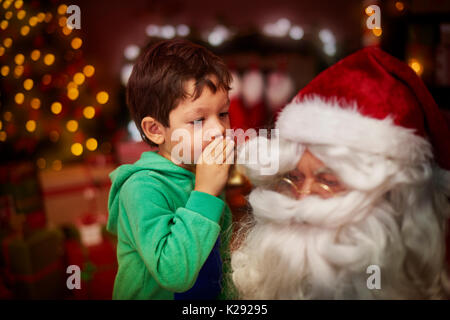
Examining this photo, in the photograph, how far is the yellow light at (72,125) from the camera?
1561 millimetres

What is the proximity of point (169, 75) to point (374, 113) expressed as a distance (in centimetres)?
35

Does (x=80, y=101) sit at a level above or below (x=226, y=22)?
below

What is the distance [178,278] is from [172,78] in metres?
0.34

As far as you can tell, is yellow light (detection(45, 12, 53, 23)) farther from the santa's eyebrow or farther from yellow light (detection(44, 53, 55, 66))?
the santa's eyebrow

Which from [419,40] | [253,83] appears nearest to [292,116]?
[419,40]

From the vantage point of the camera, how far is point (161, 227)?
21.4 inches

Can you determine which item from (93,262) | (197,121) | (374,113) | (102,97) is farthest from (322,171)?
(102,97)

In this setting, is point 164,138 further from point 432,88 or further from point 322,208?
point 432,88

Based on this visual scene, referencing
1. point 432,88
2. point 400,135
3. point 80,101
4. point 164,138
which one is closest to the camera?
point 400,135

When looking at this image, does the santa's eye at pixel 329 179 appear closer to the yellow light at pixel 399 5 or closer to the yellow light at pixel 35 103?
the yellow light at pixel 399 5

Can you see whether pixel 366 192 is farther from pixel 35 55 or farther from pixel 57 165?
pixel 57 165

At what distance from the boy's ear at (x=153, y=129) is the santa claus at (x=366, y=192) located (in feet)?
0.80

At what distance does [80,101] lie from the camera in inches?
60.8

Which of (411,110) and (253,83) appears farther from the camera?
(253,83)
